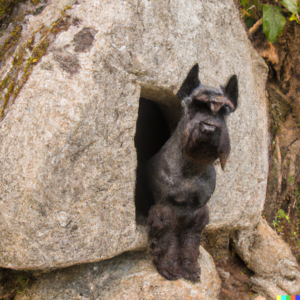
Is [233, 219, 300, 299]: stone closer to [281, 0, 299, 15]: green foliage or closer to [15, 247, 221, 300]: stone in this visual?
[15, 247, 221, 300]: stone

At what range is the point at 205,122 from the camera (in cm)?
136

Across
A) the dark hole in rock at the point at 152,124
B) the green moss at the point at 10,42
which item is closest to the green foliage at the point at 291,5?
the dark hole in rock at the point at 152,124

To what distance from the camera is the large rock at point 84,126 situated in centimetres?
153

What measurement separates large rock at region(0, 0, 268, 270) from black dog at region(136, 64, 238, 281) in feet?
0.55

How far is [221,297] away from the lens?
2.43 meters

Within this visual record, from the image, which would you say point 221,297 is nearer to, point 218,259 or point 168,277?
point 218,259

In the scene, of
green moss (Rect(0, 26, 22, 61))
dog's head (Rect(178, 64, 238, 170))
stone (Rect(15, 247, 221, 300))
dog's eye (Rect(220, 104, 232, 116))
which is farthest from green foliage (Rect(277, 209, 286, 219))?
green moss (Rect(0, 26, 22, 61))

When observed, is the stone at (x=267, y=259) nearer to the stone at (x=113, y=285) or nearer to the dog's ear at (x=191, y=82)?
the stone at (x=113, y=285)

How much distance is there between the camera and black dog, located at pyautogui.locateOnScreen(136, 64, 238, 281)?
1385 millimetres

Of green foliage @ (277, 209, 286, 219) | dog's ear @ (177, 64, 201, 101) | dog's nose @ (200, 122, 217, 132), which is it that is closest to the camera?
dog's nose @ (200, 122, 217, 132)

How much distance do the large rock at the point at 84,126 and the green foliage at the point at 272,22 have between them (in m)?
0.87

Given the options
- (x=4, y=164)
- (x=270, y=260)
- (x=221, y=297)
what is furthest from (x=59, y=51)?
(x=270, y=260)

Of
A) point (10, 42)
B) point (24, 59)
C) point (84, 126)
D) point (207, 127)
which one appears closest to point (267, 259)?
point (207, 127)

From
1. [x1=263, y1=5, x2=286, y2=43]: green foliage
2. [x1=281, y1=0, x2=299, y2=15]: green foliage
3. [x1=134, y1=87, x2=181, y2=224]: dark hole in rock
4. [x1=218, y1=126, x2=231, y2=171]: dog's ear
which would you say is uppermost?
[x1=281, y1=0, x2=299, y2=15]: green foliage
